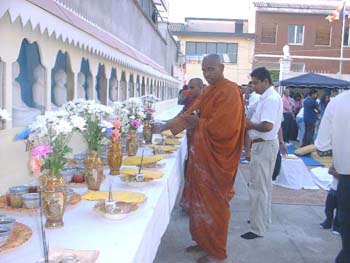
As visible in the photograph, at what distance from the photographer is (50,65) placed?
3.61 m

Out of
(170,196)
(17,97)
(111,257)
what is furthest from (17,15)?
(170,196)

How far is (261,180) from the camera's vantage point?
472 centimetres

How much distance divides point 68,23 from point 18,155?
1.05 m

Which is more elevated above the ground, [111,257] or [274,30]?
[274,30]

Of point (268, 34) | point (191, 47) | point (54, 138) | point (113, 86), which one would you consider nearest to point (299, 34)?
point (268, 34)

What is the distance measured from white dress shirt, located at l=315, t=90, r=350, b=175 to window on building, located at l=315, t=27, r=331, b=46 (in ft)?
95.1

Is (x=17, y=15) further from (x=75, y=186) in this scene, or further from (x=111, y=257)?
(x=111, y=257)

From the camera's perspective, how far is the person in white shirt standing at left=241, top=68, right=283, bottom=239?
4645 mm

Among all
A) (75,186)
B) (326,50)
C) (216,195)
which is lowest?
(216,195)

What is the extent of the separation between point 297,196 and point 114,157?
4.40m

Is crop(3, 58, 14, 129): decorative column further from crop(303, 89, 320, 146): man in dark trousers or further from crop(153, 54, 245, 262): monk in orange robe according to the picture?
crop(303, 89, 320, 146): man in dark trousers

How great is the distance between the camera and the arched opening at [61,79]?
4.30 metres

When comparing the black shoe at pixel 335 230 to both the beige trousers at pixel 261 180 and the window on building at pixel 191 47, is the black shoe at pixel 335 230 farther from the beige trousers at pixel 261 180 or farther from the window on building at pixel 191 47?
the window on building at pixel 191 47

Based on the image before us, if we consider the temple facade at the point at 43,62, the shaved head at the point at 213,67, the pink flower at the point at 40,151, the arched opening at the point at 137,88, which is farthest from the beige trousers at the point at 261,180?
the arched opening at the point at 137,88
